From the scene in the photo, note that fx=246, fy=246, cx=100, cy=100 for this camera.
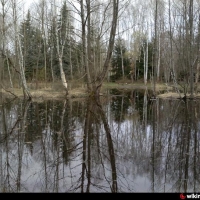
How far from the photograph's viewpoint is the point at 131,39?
51.2 meters

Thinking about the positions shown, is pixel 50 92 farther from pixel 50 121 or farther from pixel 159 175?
pixel 159 175

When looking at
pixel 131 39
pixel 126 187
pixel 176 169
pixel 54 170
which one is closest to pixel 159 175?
pixel 176 169
